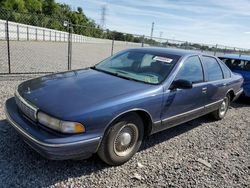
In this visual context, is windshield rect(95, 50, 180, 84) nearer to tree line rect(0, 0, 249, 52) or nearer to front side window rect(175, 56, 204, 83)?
front side window rect(175, 56, 204, 83)

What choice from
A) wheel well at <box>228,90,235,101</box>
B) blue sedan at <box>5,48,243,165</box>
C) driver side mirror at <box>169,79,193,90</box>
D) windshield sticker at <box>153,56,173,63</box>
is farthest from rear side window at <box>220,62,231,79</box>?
driver side mirror at <box>169,79,193,90</box>

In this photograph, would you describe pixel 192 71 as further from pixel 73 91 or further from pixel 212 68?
pixel 73 91

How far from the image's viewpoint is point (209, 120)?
5844 millimetres

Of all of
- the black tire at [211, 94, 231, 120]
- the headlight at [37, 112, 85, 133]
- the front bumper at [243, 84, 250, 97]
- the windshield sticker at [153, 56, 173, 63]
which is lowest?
the black tire at [211, 94, 231, 120]

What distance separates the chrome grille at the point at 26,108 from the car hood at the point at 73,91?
0.19ft

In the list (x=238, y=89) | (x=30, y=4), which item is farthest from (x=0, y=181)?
(x=30, y=4)

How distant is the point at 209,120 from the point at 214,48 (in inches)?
593

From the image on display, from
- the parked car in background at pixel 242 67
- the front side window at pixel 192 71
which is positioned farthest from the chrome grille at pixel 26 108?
the parked car in background at pixel 242 67

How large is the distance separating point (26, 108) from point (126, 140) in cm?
135

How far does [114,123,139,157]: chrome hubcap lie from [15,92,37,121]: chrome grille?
1070mm

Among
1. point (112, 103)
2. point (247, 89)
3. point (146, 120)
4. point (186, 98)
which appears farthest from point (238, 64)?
point (112, 103)

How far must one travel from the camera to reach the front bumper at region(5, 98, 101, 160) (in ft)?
8.83

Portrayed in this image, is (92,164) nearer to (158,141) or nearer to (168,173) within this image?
(168,173)

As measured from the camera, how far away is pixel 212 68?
5117mm
